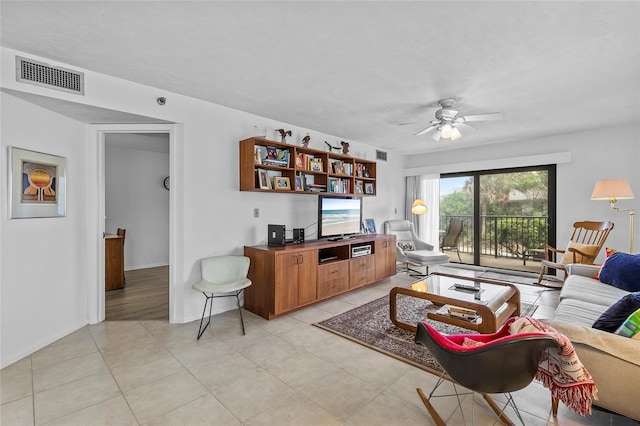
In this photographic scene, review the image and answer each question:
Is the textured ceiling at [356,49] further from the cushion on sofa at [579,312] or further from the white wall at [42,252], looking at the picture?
the cushion on sofa at [579,312]

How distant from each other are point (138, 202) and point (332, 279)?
4317 mm

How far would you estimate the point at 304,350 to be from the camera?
250 cm

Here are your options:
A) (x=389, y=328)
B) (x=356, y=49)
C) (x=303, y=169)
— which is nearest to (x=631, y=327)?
(x=389, y=328)

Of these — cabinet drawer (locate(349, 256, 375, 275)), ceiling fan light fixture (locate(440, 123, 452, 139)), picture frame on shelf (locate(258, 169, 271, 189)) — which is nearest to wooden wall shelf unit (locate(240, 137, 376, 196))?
picture frame on shelf (locate(258, 169, 271, 189))

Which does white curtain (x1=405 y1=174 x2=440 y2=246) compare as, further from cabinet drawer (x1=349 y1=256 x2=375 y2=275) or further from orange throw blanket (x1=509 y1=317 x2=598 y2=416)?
orange throw blanket (x1=509 y1=317 x2=598 y2=416)

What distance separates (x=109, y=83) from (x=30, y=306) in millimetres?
2047

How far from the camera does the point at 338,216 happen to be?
4324 mm

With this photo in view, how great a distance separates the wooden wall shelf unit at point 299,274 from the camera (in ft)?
10.4

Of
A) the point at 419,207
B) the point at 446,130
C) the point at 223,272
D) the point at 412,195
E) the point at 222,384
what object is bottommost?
the point at 222,384

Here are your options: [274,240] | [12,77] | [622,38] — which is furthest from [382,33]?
[12,77]

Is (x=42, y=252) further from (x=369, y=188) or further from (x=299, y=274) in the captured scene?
(x=369, y=188)

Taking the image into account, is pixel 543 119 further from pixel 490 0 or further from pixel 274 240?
pixel 274 240

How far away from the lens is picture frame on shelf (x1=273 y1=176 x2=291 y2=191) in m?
3.63

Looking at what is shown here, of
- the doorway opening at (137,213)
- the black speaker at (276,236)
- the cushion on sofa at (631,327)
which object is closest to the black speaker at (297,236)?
the black speaker at (276,236)
